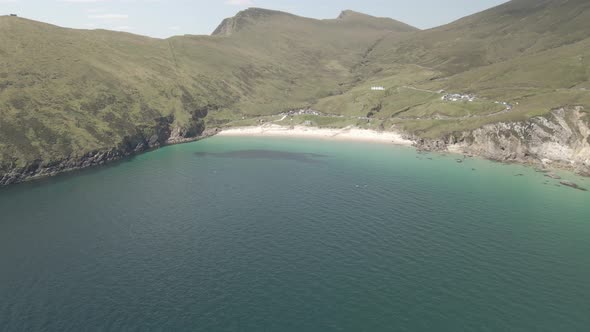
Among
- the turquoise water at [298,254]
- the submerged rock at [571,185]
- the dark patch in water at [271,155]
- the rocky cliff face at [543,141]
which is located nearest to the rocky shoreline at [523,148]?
the rocky cliff face at [543,141]

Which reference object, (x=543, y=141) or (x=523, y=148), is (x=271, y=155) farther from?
(x=543, y=141)

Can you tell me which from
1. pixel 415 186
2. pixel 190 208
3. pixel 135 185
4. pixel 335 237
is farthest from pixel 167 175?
pixel 415 186

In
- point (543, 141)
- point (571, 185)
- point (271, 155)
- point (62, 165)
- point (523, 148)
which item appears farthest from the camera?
point (271, 155)

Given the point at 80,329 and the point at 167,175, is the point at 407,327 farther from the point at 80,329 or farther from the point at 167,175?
the point at 167,175

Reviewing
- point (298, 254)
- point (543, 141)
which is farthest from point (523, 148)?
point (298, 254)

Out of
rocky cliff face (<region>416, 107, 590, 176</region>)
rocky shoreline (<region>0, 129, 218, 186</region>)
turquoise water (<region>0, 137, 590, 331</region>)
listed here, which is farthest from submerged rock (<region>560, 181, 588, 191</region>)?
rocky shoreline (<region>0, 129, 218, 186</region>)

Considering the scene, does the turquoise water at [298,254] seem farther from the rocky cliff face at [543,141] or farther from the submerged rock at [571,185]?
the rocky cliff face at [543,141]

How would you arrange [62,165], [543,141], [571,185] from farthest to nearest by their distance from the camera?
[543,141] < [62,165] < [571,185]
